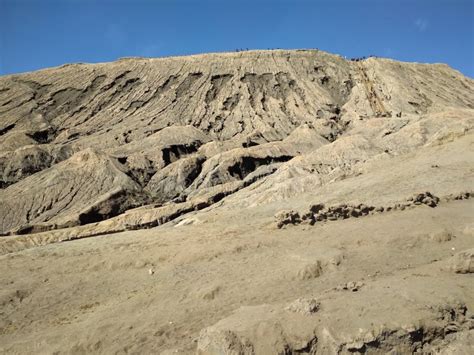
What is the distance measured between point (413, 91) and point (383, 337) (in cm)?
4973

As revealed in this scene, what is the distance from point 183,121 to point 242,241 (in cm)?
3576

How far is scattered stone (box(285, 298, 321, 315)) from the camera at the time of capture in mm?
8656

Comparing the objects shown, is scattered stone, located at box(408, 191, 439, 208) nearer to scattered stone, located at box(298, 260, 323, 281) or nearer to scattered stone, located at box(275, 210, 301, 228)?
scattered stone, located at box(275, 210, 301, 228)

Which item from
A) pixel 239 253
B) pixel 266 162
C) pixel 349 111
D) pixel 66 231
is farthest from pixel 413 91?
pixel 239 253

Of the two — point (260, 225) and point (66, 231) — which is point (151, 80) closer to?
point (66, 231)

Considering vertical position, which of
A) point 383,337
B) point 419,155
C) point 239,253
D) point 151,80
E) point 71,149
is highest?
point 151,80

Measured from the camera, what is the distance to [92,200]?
33.3 metres

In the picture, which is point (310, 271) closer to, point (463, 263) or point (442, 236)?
point (463, 263)

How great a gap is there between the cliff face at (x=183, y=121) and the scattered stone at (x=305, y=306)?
61.6ft

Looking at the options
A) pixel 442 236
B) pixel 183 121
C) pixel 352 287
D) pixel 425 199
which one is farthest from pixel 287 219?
pixel 183 121

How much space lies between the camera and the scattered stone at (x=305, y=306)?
8.66 meters

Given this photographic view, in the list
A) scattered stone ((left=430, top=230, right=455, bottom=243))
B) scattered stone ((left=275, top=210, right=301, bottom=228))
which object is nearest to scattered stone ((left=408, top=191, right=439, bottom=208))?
scattered stone ((left=430, top=230, right=455, bottom=243))

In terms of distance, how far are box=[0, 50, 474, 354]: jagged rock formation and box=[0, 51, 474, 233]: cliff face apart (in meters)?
0.23

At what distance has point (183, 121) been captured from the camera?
4922 cm
